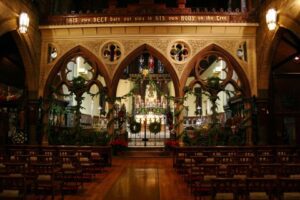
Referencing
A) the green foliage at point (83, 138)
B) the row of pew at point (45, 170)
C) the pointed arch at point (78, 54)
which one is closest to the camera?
the row of pew at point (45, 170)

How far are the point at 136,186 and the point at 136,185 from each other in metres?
0.12

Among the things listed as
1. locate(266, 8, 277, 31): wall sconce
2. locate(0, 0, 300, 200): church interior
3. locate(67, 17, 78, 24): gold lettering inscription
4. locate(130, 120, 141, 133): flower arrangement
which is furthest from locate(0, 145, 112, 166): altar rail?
locate(266, 8, 277, 31): wall sconce

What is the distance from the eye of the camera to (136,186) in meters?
7.14

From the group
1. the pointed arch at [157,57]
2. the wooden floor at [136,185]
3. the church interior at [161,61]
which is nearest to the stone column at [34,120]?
the church interior at [161,61]

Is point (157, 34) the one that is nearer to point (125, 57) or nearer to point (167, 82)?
point (125, 57)

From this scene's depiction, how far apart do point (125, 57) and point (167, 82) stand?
456 inches

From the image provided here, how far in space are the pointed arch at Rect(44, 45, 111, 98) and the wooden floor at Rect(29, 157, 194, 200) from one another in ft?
17.6

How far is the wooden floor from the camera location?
6160 millimetres

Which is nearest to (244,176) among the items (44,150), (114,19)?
(44,150)

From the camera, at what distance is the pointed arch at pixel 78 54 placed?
14.0m

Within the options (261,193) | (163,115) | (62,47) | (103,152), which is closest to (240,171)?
(261,193)

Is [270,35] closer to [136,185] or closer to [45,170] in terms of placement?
[136,185]

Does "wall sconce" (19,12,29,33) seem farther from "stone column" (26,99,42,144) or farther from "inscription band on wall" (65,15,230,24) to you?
"stone column" (26,99,42,144)

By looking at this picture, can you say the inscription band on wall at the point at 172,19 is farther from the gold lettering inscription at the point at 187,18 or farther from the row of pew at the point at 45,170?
the row of pew at the point at 45,170
